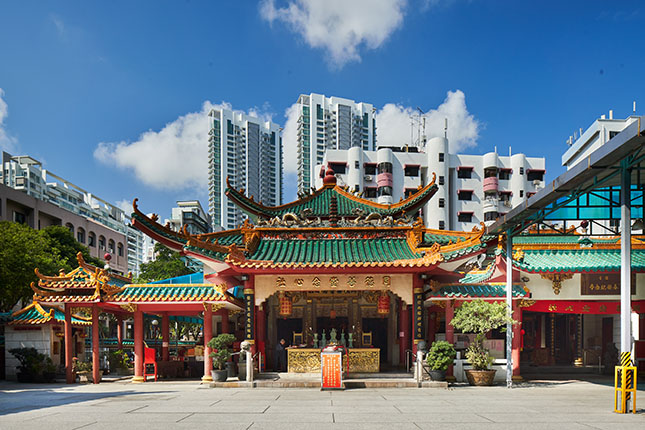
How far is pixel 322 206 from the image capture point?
23.7m

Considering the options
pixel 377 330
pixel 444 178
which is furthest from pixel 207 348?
pixel 444 178

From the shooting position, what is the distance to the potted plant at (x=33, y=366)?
781 inches

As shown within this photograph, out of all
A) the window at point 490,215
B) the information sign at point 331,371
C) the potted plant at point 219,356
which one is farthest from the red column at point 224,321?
the window at point 490,215

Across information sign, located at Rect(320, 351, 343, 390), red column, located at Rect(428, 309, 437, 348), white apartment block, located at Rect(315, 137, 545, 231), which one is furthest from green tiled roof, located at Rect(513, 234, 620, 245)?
white apartment block, located at Rect(315, 137, 545, 231)

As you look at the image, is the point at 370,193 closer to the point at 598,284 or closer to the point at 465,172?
the point at 465,172

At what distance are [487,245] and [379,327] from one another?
19.9ft

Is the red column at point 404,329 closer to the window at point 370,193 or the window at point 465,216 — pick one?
the window at point 370,193

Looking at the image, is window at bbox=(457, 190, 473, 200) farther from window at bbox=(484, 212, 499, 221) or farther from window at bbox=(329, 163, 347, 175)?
window at bbox=(329, 163, 347, 175)

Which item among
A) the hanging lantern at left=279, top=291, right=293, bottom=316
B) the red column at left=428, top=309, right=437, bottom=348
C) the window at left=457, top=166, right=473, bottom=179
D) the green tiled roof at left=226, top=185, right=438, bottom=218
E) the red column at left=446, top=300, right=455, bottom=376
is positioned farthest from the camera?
the window at left=457, top=166, right=473, bottom=179

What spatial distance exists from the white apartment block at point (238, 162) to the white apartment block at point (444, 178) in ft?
207

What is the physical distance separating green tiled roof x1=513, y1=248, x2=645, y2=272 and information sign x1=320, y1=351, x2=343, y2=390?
765cm

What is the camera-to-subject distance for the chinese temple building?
17625mm

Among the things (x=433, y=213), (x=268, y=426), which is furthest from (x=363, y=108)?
(x=268, y=426)

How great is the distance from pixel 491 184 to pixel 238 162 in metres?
74.7
